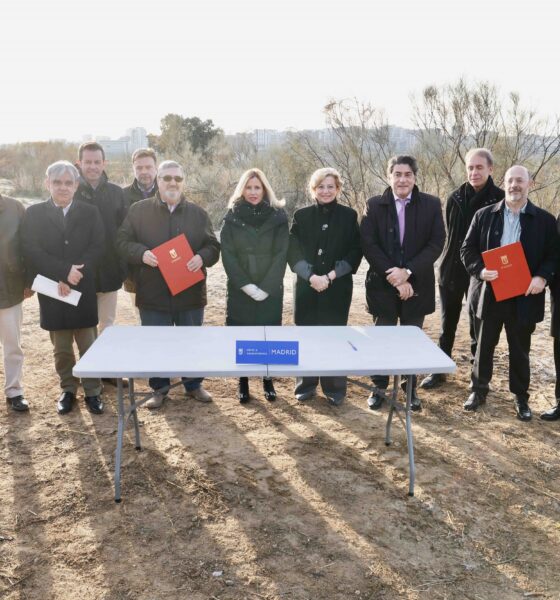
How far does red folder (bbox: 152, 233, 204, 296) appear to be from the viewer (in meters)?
4.15

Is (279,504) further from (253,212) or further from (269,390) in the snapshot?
(253,212)

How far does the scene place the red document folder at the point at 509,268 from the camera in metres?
4.04

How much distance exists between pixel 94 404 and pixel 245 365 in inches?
75.8

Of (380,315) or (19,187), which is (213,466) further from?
(19,187)

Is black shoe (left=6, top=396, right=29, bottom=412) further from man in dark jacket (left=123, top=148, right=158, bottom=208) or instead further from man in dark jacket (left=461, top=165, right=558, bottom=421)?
man in dark jacket (left=461, top=165, right=558, bottom=421)

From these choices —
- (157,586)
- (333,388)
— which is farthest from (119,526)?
(333,388)

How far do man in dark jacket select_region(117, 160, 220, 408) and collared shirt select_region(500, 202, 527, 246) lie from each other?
2324mm

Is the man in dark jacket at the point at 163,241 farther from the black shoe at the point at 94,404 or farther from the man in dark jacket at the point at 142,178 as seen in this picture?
the man in dark jacket at the point at 142,178

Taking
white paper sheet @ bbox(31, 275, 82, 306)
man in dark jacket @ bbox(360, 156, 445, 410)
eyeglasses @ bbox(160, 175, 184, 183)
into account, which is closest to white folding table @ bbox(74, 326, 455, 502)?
man in dark jacket @ bbox(360, 156, 445, 410)

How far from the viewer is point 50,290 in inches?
161

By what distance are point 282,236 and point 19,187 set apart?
23446mm

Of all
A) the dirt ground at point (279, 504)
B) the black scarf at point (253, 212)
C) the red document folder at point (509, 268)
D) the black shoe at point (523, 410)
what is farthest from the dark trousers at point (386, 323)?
the black scarf at point (253, 212)

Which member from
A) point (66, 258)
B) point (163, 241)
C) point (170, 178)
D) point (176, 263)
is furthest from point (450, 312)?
point (66, 258)

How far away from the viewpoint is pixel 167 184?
423 cm
